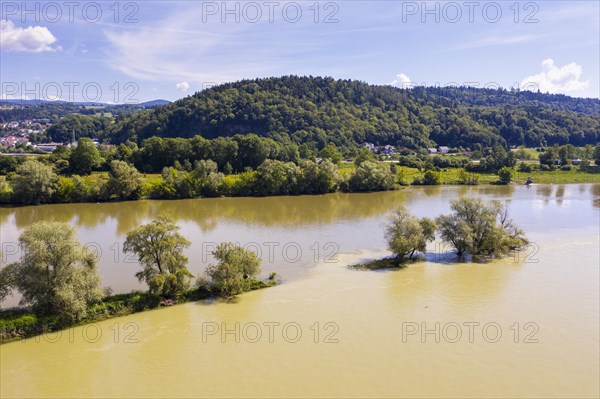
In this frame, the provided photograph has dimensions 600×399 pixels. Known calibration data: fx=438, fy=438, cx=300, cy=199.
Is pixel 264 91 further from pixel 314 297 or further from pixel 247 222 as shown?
pixel 314 297

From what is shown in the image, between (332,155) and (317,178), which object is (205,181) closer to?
(317,178)

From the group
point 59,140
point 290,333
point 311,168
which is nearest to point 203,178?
point 311,168

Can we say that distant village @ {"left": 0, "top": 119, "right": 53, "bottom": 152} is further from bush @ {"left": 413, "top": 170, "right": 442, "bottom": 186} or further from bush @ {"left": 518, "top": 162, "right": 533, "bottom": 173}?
→ bush @ {"left": 518, "top": 162, "right": 533, "bottom": 173}

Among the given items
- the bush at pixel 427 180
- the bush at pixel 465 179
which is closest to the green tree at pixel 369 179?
the bush at pixel 427 180

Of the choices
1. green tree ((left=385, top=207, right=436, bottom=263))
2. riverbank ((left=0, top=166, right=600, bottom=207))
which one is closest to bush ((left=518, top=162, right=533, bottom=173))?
riverbank ((left=0, top=166, right=600, bottom=207))

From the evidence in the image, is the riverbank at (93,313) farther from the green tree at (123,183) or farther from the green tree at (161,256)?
the green tree at (123,183)
